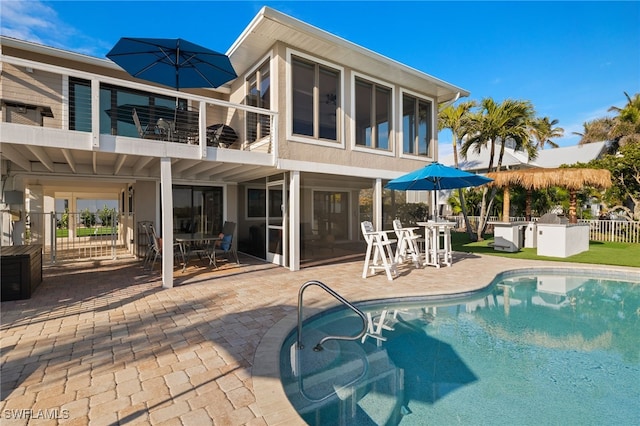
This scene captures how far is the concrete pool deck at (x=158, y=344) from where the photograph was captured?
2691 mm

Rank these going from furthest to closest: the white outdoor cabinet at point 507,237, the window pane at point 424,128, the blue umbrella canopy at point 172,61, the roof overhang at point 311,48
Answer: the white outdoor cabinet at point 507,237, the window pane at point 424,128, the roof overhang at point 311,48, the blue umbrella canopy at point 172,61

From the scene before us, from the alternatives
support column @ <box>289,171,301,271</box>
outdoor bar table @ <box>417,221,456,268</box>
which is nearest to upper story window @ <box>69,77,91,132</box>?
support column @ <box>289,171,301,271</box>

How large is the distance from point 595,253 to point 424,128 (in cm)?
834

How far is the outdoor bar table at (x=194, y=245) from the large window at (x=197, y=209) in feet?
1.45

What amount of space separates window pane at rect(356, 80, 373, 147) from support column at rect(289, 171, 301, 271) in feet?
9.32

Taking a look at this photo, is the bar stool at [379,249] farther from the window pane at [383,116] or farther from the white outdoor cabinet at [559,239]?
the white outdoor cabinet at [559,239]

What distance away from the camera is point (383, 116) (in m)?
10.7

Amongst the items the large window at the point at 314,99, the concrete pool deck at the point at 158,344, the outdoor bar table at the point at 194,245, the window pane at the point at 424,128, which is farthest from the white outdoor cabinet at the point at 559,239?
the outdoor bar table at the point at 194,245

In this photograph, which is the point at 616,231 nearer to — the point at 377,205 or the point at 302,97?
the point at 377,205

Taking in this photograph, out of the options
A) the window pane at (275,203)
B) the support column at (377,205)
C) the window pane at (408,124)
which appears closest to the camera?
the window pane at (275,203)

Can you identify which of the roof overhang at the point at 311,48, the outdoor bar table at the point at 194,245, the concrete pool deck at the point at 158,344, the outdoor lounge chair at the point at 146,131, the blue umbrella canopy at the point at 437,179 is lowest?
the concrete pool deck at the point at 158,344

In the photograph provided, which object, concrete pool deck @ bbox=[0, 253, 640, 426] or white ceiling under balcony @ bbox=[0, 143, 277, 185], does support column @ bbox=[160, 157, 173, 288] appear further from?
white ceiling under balcony @ bbox=[0, 143, 277, 185]

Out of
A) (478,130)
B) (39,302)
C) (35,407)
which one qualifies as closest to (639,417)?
(35,407)

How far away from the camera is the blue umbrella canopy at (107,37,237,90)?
23.0 feet
